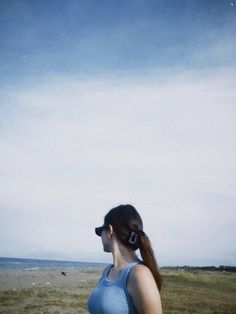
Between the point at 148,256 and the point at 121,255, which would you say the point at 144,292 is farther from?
the point at 121,255

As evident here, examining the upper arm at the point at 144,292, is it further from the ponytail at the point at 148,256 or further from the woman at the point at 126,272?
the ponytail at the point at 148,256

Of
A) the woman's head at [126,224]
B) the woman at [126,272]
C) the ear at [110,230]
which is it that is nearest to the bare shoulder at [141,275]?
the woman at [126,272]

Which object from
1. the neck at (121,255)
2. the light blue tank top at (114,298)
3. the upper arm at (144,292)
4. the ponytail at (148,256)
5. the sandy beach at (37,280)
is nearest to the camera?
the upper arm at (144,292)

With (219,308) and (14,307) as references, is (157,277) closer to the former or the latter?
(14,307)

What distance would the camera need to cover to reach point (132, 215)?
292cm

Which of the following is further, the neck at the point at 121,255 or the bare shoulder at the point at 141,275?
the neck at the point at 121,255

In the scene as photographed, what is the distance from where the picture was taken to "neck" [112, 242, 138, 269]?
9.69 ft

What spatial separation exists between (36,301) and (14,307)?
6.22ft

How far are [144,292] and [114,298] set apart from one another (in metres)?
0.34

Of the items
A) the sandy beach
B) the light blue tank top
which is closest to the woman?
the light blue tank top

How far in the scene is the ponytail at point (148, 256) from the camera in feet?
8.89

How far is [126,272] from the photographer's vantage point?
2697 millimetres

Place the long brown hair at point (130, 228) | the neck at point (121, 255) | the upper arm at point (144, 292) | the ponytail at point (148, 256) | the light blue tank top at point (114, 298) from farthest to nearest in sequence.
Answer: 1. the neck at point (121, 255)
2. the long brown hair at point (130, 228)
3. the ponytail at point (148, 256)
4. the light blue tank top at point (114, 298)
5. the upper arm at point (144, 292)

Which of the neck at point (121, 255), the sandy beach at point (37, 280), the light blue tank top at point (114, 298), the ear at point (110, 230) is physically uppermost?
the ear at point (110, 230)
